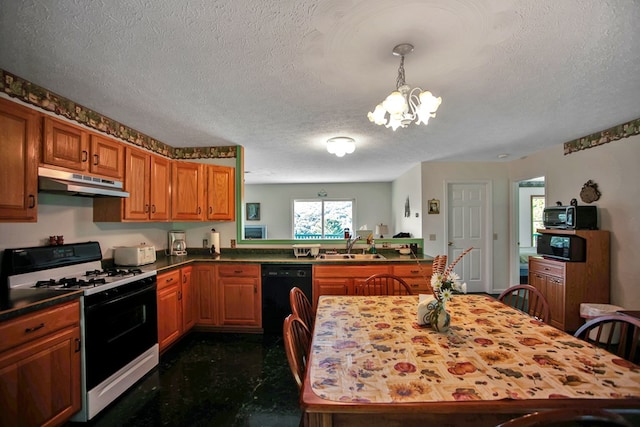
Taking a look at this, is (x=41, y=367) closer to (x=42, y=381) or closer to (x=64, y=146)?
(x=42, y=381)

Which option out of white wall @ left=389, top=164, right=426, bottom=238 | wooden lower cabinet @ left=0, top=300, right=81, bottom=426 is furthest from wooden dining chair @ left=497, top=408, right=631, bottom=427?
white wall @ left=389, top=164, right=426, bottom=238

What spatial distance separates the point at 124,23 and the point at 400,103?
4.68 feet

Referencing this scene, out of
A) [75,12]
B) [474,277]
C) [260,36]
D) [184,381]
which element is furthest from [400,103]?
[474,277]

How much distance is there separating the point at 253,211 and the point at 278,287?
16.4ft

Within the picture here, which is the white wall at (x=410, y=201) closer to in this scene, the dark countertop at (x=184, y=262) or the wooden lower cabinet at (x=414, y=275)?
the dark countertop at (x=184, y=262)

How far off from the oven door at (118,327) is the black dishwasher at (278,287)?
1091 mm

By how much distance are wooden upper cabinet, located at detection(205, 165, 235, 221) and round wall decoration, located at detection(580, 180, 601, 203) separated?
14.0ft

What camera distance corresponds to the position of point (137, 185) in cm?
276

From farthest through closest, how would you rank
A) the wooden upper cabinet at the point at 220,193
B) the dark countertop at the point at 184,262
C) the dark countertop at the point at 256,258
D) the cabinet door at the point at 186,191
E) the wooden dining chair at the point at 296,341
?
the wooden upper cabinet at the point at 220,193 < the cabinet door at the point at 186,191 < the dark countertop at the point at 256,258 < the dark countertop at the point at 184,262 < the wooden dining chair at the point at 296,341

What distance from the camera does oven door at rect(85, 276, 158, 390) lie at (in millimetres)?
1848

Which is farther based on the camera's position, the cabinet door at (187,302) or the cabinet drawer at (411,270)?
the cabinet drawer at (411,270)

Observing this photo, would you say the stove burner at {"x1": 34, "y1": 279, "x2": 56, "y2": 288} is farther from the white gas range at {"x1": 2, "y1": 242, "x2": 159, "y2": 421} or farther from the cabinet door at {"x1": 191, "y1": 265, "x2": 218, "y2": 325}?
the cabinet door at {"x1": 191, "y1": 265, "x2": 218, "y2": 325}

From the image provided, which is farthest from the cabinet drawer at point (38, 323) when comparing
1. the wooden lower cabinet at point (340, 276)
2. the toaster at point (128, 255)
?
the wooden lower cabinet at point (340, 276)

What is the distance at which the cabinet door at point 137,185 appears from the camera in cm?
263
